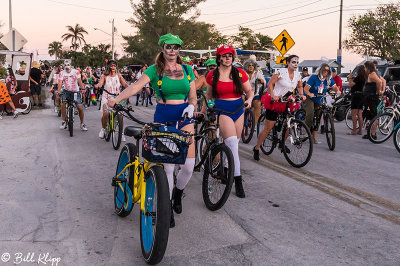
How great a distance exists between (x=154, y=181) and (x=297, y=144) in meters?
4.55

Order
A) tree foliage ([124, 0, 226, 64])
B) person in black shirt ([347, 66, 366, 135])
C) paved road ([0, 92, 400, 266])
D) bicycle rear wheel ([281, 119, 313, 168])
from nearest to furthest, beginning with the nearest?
1. paved road ([0, 92, 400, 266])
2. bicycle rear wheel ([281, 119, 313, 168])
3. person in black shirt ([347, 66, 366, 135])
4. tree foliage ([124, 0, 226, 64])

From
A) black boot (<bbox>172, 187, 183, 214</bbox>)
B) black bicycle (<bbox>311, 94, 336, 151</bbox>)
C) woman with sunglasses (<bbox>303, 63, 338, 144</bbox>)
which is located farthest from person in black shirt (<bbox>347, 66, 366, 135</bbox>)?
black boot (<bbox>172, 187, 183, 214</bbox>)

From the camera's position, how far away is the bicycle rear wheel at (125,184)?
417 centimetres

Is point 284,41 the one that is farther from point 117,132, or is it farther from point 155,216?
point 155,216

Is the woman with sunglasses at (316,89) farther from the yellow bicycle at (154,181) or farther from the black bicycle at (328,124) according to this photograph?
the yellow bicycle at (154,181)

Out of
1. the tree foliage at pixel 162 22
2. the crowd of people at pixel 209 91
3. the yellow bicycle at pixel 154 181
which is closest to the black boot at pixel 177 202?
the crowd of people at pixel 209 91

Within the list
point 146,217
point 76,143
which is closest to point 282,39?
point 76,143

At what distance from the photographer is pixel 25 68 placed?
651 inches

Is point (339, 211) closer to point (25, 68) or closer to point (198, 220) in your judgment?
point (198, 220)

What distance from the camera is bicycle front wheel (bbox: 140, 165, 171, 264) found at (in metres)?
3.28

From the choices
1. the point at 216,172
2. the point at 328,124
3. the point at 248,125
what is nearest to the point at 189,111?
the point at 216,172

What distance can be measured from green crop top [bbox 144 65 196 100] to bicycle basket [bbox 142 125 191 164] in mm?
838

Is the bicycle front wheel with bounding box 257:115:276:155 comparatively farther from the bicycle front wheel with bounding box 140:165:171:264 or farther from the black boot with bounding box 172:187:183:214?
the bicycle front wheel with bounding box 140:165:171:264

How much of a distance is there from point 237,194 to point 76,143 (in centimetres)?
554
